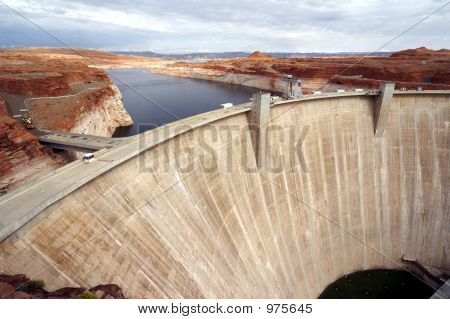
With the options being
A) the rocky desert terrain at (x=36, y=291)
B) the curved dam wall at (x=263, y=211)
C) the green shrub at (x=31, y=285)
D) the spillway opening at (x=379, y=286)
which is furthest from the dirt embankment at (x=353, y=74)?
the green shrub at (x=31, y=285)

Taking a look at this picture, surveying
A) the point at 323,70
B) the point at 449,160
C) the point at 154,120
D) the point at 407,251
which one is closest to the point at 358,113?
the point at 449,160

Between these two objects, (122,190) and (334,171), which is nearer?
(122,190)

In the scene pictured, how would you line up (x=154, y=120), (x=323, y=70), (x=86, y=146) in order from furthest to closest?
1. (x=323, y=70)
2. (x=154, y=120)
3. (x=86, y=146)

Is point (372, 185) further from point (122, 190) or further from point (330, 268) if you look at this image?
point (122, 190)

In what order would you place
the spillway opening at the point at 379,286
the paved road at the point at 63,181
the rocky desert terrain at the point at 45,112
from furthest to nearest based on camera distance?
the spillway opening at the point at 379,286 < the rocky desert terrain at the point at 45,112 < the paved road at the point at 63,181

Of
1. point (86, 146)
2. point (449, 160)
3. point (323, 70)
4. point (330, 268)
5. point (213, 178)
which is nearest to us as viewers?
point (213, 178)

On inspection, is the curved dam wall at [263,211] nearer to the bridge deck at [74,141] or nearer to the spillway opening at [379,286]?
the spillway opening at [379,286]
